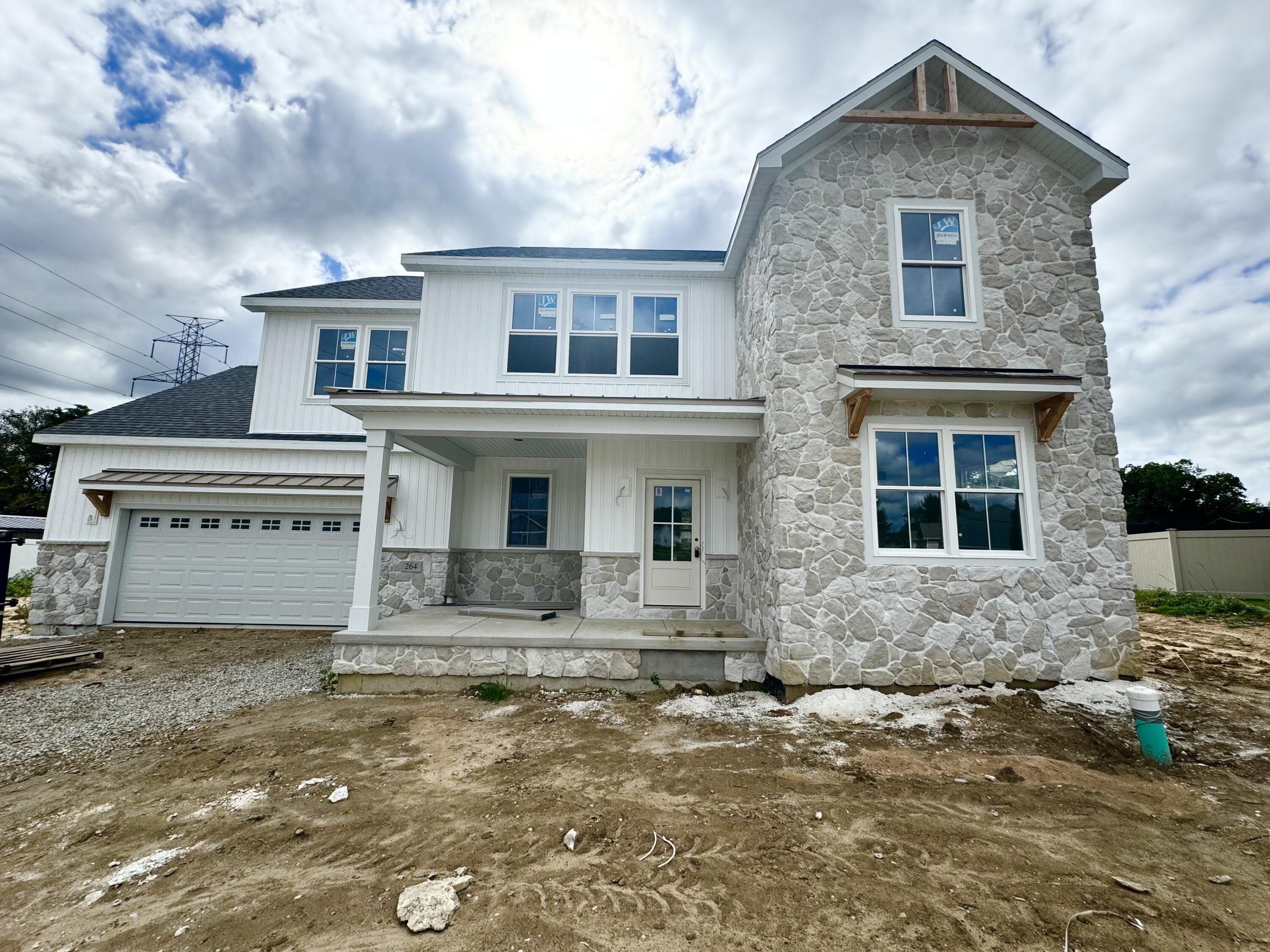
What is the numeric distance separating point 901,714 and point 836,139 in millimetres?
6568

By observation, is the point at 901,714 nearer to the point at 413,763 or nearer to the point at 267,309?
the point at 413,763

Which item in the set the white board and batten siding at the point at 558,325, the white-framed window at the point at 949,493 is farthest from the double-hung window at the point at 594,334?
the white-framed window at the point at 949,493

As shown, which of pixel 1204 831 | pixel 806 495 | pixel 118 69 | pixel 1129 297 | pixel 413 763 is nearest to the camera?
pixel 1204 831

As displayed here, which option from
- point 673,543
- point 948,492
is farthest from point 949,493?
point 673,543

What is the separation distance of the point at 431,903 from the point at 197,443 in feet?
34.0

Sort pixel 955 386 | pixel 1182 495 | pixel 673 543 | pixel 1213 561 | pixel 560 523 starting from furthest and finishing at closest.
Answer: pixel 1182 495 → pixel 1213 561 → pixel 560 523 → pixel 673 543 → pixel 955 386

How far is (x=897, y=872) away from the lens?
2633 millimetres

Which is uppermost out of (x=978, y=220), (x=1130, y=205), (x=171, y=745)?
(x=1130, y=205)

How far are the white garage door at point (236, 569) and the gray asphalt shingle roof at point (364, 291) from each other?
4157 mm

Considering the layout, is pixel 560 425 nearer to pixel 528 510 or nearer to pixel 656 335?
pixel 656 335

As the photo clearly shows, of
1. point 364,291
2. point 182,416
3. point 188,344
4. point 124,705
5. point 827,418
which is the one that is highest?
point 188,344

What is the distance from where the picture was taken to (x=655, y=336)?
27.7 ft

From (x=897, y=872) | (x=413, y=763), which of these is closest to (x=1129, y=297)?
(x=897, y=872)

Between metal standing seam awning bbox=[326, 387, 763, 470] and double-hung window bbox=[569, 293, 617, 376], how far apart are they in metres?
1.95
